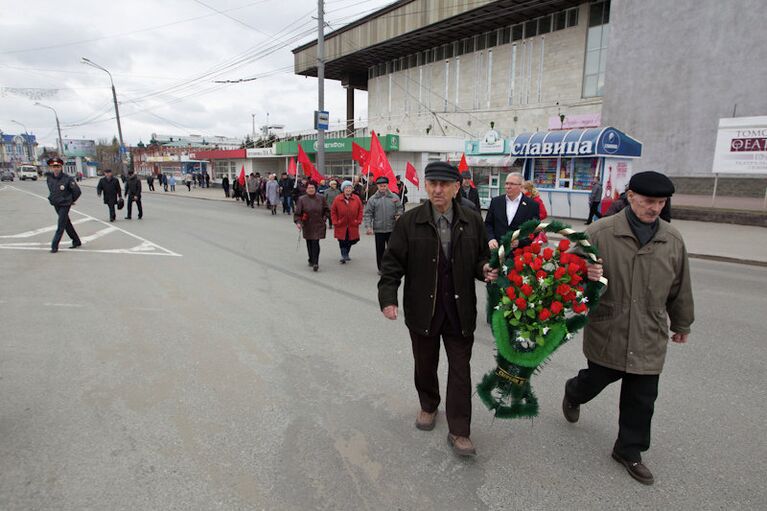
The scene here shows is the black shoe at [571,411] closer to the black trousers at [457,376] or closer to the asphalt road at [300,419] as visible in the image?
the asphalt road at [300,419]

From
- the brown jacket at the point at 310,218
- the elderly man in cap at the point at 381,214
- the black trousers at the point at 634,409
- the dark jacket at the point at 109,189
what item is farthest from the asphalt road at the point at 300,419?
the dark jacket at the point at 109,189

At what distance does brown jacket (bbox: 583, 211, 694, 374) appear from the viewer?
270 centimetres

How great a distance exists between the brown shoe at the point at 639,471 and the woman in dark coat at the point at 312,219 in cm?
653

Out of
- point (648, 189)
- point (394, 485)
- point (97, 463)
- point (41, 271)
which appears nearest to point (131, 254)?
point (41, 271)

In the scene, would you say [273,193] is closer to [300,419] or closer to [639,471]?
[300,419]

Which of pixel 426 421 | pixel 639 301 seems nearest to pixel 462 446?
pixel 426 421

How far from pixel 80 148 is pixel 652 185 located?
143058 millimetres

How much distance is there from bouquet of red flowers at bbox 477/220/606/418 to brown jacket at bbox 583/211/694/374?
16 cm

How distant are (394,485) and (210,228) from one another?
13.1 metres

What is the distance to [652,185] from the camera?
2.63 metres

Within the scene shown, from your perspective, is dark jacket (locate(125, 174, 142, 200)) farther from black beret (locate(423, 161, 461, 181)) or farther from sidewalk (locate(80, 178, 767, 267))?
black beret (locate(423, 161, 461, 181))

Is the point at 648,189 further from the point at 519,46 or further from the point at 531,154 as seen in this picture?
the point at 519,46

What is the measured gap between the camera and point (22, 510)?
2492mm

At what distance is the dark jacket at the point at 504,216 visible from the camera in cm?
538
